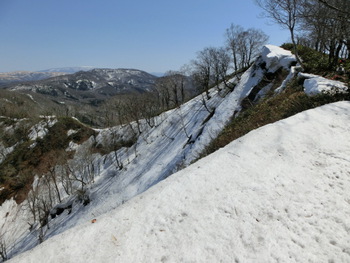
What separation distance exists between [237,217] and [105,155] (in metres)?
48.7

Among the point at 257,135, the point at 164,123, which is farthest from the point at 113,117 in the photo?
the point at 257,135

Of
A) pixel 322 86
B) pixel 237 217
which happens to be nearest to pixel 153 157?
pixel 322 86

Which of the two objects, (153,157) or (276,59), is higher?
(276,59)

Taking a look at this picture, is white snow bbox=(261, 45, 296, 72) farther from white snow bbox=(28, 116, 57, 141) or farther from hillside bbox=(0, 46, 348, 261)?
white snow bbox=(28, 116, 57, 141)

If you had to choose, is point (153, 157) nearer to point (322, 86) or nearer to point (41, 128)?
point (322, 86)

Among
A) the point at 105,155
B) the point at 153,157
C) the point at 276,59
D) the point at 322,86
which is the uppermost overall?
the point at 276,59

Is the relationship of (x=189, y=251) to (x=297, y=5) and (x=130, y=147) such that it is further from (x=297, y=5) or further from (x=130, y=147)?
(x=130, y=147)

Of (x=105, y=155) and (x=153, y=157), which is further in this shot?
(x=105, y=155)

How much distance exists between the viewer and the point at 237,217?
14.1 feet

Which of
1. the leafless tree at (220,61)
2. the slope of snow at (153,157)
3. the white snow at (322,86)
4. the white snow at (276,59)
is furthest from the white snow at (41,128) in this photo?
the white snow at (322,86)

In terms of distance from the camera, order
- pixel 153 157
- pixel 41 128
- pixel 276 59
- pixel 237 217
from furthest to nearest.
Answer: pixel 41 128 → pixel 153 157 → pixel 276 59 → pixel 237 217

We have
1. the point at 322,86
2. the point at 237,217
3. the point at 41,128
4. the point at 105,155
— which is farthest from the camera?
the point at 41,128

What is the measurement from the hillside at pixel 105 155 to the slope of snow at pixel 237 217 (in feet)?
17.9

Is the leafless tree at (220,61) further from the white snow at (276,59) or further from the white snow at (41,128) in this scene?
the white snow at (41,128)
